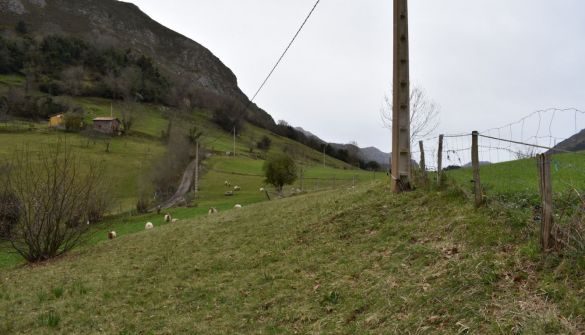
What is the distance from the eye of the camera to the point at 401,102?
11688mm

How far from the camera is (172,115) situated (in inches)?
5782

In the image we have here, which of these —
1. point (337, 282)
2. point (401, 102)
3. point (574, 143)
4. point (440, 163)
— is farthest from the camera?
point (401, 102)

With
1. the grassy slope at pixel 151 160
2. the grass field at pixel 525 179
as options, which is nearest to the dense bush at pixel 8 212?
the grassy slope at pixel 151 160

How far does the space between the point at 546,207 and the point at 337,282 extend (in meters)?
3.25

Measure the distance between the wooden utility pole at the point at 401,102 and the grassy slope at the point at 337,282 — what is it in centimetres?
68

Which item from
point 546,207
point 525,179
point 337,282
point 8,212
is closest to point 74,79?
point 8,212

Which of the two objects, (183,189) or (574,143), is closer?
(574,143)

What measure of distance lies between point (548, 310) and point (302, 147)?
453 feet

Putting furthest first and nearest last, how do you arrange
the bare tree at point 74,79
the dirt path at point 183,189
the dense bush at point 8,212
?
the bare tree at point 74,79
the dirt path at point 183,189
the dense bush at point 8,212

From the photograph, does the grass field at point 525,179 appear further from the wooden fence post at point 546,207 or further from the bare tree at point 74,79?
the bare tree at point 74,79

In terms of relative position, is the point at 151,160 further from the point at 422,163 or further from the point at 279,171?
the point at 422,163

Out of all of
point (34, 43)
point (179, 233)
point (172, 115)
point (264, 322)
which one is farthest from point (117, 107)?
point (264, 322)

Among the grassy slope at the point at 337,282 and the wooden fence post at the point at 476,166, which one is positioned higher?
the wooden fence post at the point at 476,166

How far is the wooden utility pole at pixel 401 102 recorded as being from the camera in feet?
38.1
